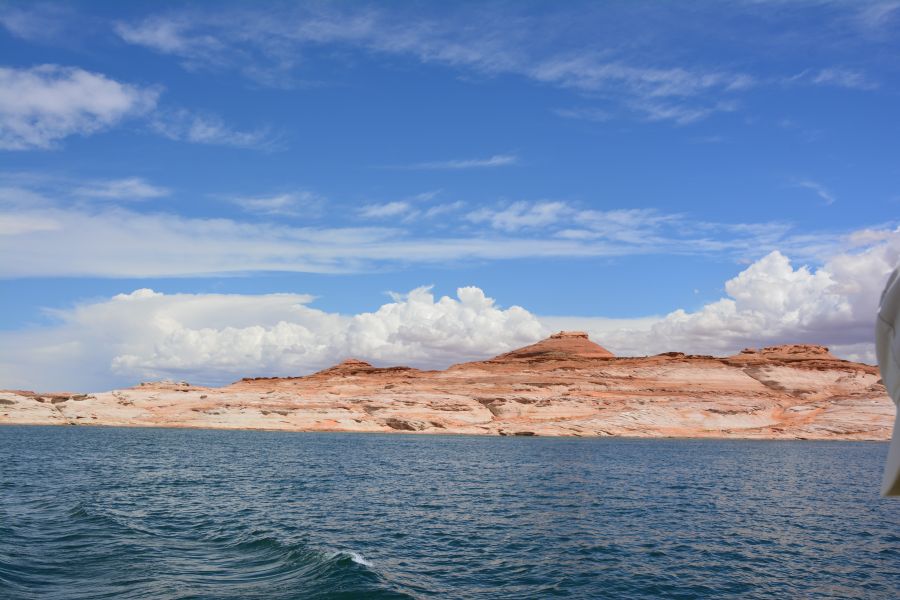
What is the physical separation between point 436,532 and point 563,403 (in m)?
111

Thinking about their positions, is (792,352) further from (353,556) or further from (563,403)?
(353,556)

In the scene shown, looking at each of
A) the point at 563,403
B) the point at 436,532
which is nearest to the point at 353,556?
the point at 436,532

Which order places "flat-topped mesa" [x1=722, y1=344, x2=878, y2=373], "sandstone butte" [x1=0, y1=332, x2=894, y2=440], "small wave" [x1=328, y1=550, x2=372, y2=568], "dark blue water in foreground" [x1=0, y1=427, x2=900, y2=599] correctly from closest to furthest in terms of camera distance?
"dark blue water in foreground" [x1=0, y1=427, x2=900, y2=599] → "small wave" [x1=328, y1=550, x2=372, y2=568] → "sandstone butte" [x1=0, y1=332, x2=894, y2=440] → "flat-topped mesa" [x1=722, y1=344, x2=878, y2=373]

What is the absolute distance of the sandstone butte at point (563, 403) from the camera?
431 ft

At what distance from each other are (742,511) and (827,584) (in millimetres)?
16358

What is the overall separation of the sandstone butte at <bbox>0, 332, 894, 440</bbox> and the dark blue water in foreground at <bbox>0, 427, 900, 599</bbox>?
233 feet

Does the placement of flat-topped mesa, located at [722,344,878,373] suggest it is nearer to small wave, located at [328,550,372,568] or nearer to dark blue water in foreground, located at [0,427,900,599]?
dark blue water in foreground, located at [0,427,900,599]

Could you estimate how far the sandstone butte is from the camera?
131375mm

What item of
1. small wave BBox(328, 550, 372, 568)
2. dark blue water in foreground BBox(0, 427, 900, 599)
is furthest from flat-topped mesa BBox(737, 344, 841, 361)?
small wave BBox(328, 550, 372, 568)

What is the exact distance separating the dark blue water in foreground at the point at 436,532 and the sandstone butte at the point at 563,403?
71095mm

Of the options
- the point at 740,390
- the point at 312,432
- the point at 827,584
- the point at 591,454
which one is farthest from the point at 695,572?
the point at 740,390

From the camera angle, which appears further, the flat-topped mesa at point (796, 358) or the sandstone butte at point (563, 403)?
the flat-topped mesa at point (796, 358)

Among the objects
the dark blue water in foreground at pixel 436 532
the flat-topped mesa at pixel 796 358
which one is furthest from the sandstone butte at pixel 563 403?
the dark blue water in foreground at pixel 436 532

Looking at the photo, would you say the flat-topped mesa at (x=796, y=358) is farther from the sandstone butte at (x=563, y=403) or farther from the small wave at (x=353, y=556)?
the small wave at (x=353, y=556)
